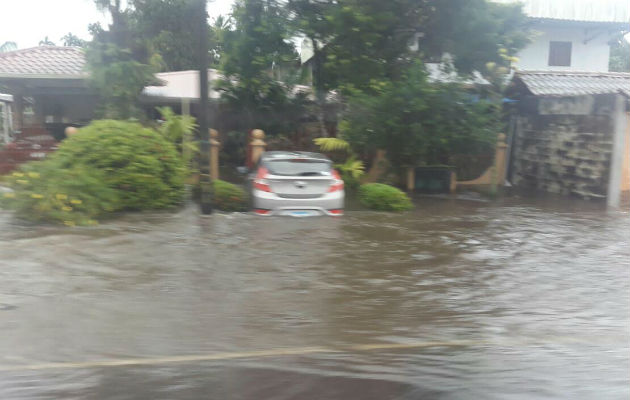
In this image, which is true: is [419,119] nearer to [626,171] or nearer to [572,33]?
[626,171]

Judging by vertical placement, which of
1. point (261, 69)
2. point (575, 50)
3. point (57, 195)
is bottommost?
point (57, 195)

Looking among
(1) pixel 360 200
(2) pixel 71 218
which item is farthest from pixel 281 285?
(1) pixel 360 200

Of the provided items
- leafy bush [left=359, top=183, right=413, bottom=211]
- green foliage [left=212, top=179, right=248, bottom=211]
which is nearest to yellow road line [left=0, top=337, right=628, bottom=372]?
leafy bush [left=359, top=183, right=413, bottom=211]

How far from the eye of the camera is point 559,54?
88.4ft

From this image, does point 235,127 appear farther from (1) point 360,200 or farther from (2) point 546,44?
(2) point 546,44

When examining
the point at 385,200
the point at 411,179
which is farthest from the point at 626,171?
the point at 385,200

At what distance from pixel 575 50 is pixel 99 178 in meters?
24.2

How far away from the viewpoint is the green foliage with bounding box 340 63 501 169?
14.0 m

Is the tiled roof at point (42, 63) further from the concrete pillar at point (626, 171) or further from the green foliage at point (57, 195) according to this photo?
the concrete pillar at point (626, 171)

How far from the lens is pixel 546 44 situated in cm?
2675

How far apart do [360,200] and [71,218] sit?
6124 mm

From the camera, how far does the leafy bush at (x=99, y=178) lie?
30.8ft

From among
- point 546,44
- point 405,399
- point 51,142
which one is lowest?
point 405,399

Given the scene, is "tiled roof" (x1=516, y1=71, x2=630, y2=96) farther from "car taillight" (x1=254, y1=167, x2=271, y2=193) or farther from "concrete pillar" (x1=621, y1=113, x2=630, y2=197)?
"car taillight" (x1=254, y1=167, x2=271, y2=193)
